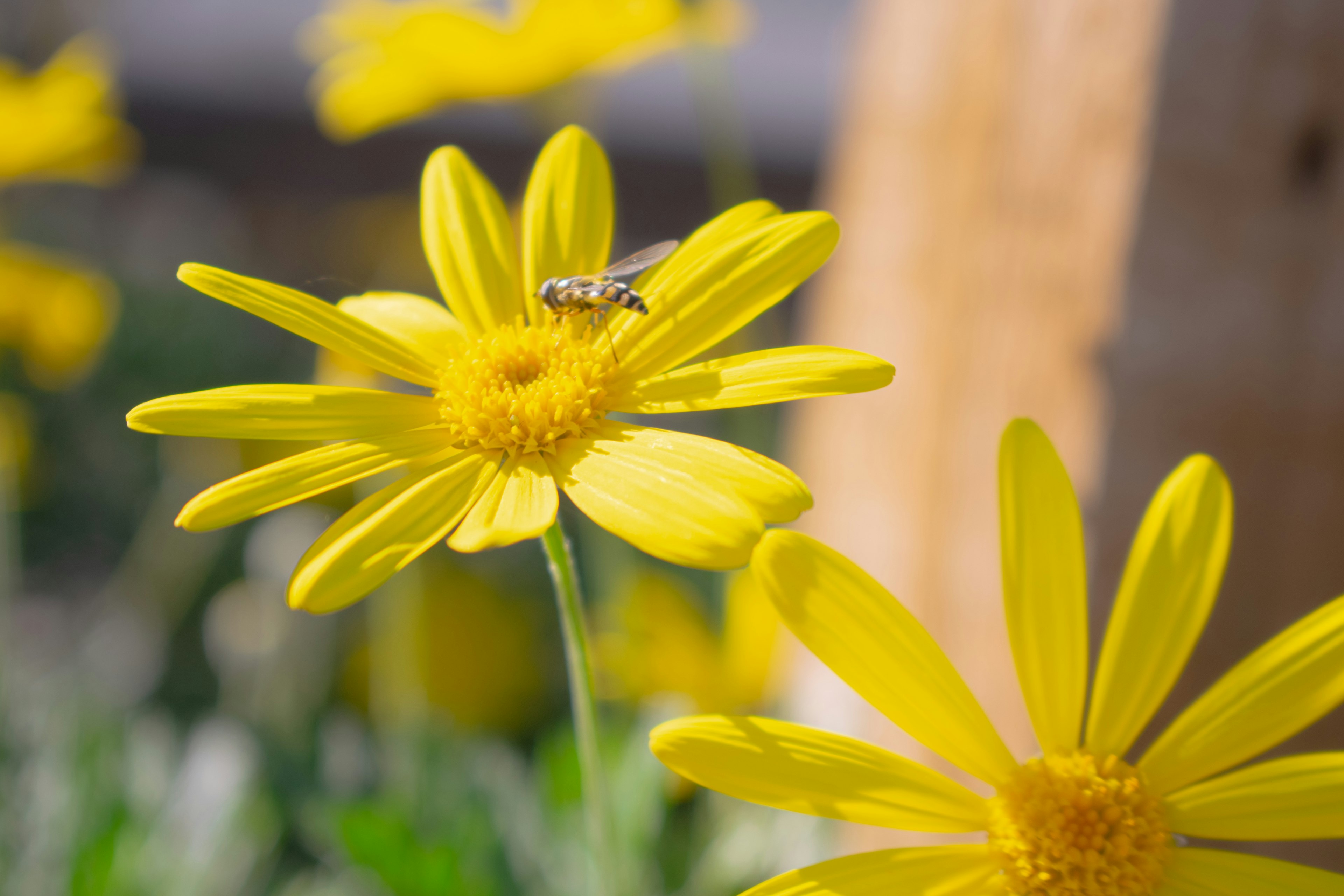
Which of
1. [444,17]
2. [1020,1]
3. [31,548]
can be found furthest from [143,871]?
[31,548]

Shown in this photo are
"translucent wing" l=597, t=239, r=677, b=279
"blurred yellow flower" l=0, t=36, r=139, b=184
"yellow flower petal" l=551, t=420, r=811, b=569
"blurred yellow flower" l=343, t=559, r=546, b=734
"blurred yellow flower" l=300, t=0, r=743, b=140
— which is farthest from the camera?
"blurred yellow flower" l=343, t=559, r=546, b=734

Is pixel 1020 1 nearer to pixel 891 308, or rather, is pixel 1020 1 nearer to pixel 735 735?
pixel 891 308

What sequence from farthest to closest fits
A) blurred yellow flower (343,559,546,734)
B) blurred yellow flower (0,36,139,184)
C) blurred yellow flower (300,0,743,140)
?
blurred yellow flower (343,559,546,734) < blurred yellow flower (0,36,139,184) < blurred yellow flower (300,0,743,140)

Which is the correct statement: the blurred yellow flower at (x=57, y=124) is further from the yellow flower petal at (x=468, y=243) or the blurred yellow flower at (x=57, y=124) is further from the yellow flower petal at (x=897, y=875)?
the yellow flower petal at (x=897, y=875)

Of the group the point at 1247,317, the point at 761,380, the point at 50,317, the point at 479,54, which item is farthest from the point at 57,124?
the point at 1247,317

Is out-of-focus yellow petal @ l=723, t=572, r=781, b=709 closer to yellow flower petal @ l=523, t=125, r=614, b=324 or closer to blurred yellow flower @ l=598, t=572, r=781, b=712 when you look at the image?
blurred yellow flower @ l=598, t=572, r=781, b=712

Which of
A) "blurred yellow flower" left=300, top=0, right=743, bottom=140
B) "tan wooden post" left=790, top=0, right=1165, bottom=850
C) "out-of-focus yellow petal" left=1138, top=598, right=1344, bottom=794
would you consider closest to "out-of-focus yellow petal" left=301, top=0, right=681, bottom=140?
"blurred yellow flower" left=300, top=0, right=743, bottom=140

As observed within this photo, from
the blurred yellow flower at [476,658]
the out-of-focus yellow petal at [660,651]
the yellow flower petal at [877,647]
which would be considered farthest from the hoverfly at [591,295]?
the blurred yellow flower at [476,658]
